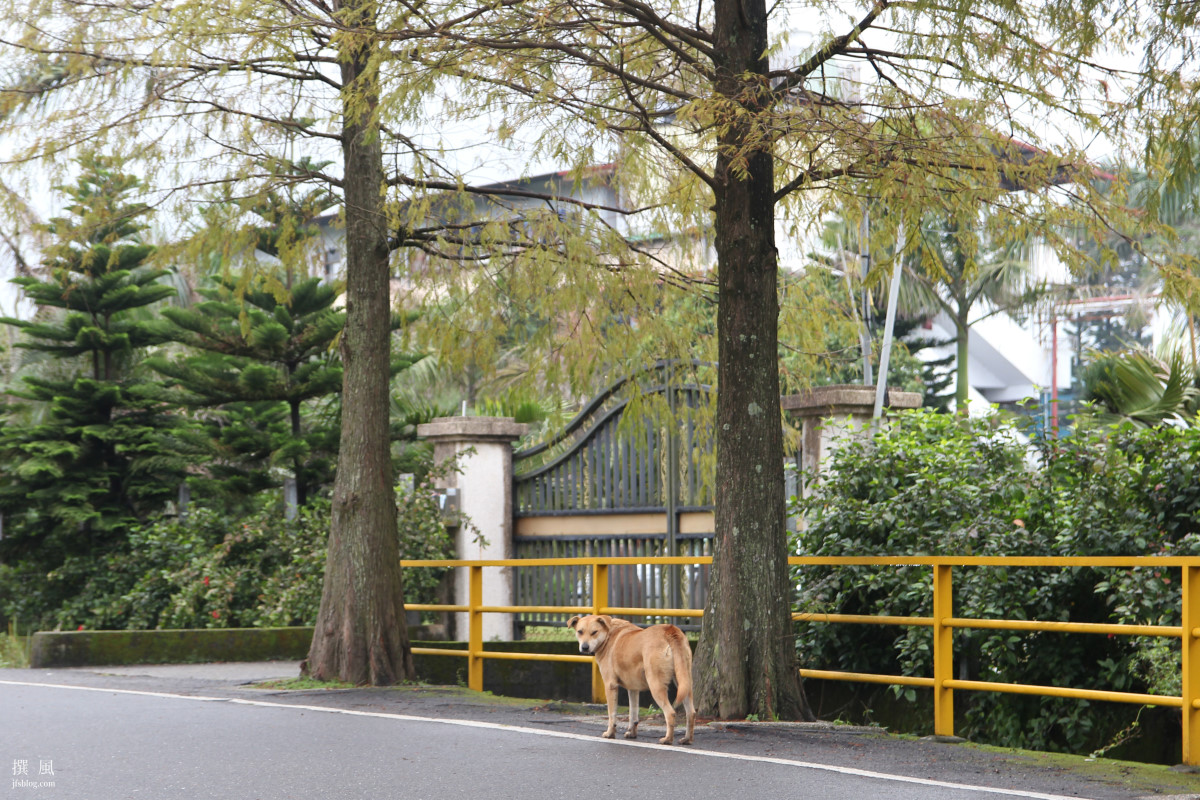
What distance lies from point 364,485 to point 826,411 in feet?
14.4

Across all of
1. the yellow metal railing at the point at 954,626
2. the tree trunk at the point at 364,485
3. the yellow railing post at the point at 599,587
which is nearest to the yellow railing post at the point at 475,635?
the yellow metal railing at the point at 954,626

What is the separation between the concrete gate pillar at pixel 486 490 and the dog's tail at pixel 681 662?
740cm

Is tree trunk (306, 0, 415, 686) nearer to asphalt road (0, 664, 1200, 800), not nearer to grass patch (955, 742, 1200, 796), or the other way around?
asphalt road (0, 664, 1200, 800)

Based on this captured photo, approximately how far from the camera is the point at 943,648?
8391 mm

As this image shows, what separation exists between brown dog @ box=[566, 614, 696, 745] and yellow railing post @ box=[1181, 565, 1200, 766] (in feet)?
8.91

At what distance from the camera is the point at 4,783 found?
6949 mm

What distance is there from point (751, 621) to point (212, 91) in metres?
7.51

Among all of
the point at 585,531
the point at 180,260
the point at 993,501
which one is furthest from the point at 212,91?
the point at 993,501

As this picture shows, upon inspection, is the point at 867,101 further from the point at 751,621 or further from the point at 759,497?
the point at 751,621

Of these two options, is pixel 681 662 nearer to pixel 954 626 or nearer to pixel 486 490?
pixel 954 626

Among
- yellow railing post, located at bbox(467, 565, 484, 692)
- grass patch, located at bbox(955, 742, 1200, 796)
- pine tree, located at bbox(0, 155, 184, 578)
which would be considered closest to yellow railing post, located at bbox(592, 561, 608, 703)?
yellow railing post, located at bbox(467, 565, 484, 692)

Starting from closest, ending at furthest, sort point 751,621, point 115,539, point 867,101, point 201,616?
1. point 751,621
2. point 867,101
3. point 201,616
4. point 115,539

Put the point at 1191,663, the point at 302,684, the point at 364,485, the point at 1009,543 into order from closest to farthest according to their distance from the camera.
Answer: the point at 1191,663 → the point at 1009,543 → the point at 302,684 → the point at 364,485

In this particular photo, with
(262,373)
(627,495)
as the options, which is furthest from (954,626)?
(262,373)
